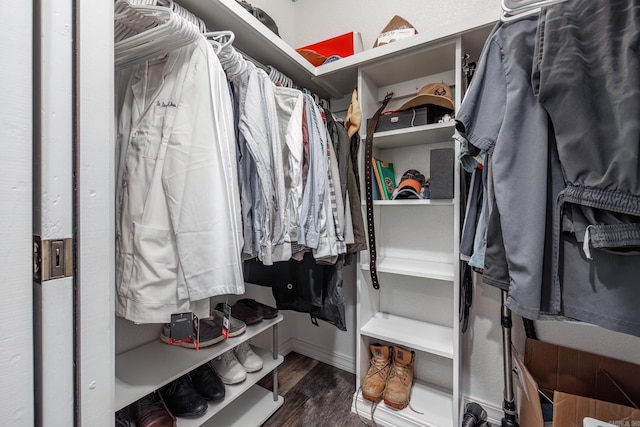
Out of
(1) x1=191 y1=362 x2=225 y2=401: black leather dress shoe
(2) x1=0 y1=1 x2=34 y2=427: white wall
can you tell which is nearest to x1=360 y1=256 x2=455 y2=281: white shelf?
(1) x1=191 y1=362 x2=225 y2=401: black leather dress shoe

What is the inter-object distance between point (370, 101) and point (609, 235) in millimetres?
1230

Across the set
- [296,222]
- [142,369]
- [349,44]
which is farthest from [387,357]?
[349,44]

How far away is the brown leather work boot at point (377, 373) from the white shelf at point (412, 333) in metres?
0.14

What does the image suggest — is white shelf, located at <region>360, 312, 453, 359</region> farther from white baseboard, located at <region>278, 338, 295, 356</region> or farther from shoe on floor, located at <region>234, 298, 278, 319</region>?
Answer: white baseboard, located at <region>278, 338, 295, 356</region>

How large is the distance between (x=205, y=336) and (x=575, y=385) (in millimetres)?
1573

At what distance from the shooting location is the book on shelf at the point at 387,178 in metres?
1.45

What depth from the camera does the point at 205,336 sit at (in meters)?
1.13

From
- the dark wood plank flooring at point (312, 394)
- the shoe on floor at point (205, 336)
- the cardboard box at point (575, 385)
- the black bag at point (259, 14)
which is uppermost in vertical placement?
the black bag at point (259, 14)

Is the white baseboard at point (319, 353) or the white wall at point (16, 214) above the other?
the white wall at point (16, 214)

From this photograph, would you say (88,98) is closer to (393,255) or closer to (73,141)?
(73,141)

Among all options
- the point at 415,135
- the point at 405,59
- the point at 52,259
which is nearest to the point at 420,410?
the point at 415,135

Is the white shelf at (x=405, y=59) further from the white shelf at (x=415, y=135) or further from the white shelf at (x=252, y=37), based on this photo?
the white shelf at (x=415, y=135)

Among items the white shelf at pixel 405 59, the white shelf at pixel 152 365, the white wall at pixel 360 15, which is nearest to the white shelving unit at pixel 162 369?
the white shelf at pixel 152 365

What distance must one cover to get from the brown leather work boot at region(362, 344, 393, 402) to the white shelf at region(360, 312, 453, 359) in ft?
0.45
